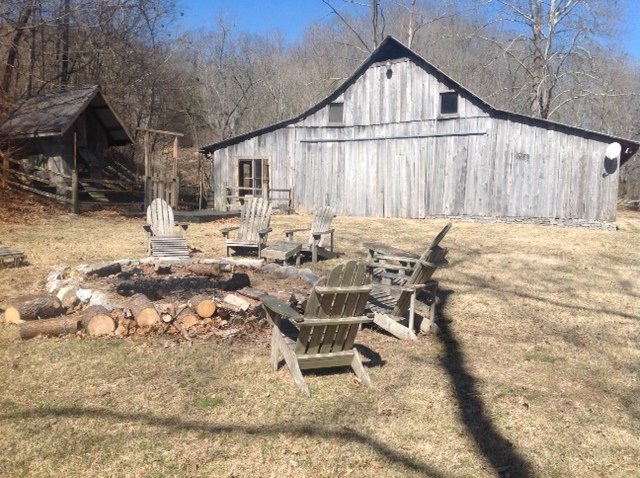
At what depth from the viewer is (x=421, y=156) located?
1781 centimetres

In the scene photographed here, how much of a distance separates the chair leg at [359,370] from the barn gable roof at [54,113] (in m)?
13.5

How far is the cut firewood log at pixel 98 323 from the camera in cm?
488

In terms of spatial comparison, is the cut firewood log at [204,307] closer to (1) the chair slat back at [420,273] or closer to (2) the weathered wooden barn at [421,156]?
(1) the chair slat back at [420,273]

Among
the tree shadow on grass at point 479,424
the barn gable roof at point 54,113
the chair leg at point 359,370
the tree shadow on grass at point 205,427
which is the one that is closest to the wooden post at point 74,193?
the barn gable roof at point 54,113

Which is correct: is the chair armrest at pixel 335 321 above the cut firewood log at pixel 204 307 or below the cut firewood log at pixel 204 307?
above

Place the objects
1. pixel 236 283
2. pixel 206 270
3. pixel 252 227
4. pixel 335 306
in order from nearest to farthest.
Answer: pixel 335 306 < pixel 236 283 < pixel 206 270 < pixel 252 227

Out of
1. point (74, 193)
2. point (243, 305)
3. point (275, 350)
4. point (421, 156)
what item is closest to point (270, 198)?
point (421, 156)

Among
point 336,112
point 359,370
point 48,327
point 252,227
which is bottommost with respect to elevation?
point 359,370

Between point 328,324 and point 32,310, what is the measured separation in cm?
299

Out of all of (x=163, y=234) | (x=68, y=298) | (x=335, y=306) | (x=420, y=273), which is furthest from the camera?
(x=163, y=234)

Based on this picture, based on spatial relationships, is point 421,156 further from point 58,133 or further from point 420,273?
point 420,273

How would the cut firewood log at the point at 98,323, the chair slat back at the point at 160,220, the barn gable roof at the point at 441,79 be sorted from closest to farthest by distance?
the cut firewood log at the point at 98,323
the chair slat back at the point at 160,220
the barn gable roof at the point at 441,79

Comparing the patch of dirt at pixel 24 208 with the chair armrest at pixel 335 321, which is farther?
the patch of dirt at pixel 24 208

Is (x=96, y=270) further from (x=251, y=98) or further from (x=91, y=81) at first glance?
(x=251, y=98)
